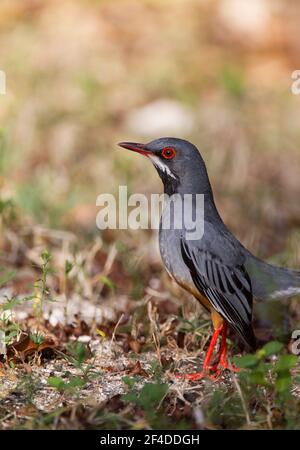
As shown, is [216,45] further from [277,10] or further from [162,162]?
[162,162]

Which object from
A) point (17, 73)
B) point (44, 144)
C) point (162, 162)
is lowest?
point (162, 162)

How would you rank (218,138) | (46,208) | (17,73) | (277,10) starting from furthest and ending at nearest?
(277,10), (17,73), (218,138), (46,208)

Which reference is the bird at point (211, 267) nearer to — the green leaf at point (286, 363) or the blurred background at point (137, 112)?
the green leaf at point (286, 363)

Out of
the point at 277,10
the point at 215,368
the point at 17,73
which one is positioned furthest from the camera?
the point at 277,10

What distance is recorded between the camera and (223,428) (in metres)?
4.84

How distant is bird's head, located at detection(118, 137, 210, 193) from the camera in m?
6.16

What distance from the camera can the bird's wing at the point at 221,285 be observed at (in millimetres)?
5805

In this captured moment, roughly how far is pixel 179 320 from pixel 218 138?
4.20m

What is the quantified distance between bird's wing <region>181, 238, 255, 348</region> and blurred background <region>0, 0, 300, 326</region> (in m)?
1.52

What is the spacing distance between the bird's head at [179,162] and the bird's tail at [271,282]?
689 millimetres
